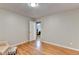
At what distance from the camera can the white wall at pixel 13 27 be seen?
16.6ft

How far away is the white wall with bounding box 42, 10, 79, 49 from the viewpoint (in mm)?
4976

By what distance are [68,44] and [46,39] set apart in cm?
227

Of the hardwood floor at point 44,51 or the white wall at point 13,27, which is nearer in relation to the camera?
the hardwood floor at point 44,51

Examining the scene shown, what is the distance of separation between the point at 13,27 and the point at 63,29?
299 cm

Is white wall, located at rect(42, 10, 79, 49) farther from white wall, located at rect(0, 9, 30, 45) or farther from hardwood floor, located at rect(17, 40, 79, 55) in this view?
white wall, located at rect(0, 9, 30, 45)

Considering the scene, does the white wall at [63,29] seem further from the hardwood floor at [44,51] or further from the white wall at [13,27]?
the white wall at [13,27]

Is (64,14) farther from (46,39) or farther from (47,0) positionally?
(47,0)

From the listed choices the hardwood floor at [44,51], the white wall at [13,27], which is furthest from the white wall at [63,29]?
the white wall at [13,27]

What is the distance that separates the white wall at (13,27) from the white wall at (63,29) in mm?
1693

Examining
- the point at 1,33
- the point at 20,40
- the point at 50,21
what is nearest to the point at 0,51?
the point at 1,33

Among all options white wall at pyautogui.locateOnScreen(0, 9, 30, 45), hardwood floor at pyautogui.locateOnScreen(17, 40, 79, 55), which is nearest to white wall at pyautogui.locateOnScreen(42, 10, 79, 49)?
hardwood floor at pyautogui.locateOnScreen(17, 40, 79, 55)

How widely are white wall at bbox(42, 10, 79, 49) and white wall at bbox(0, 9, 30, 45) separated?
169 cm

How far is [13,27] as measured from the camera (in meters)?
5.84

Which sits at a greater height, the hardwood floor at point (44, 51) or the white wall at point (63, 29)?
the white wall at point (63, 29)
